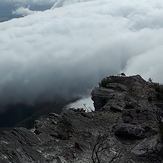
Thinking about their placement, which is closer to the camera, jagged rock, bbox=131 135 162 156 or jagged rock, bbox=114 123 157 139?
jagged rock, bbox=131 135 162 156

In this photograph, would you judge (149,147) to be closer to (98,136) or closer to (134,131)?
(134,131)

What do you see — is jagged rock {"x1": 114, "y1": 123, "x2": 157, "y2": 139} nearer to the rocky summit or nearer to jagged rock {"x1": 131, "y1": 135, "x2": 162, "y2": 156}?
the rocky summit

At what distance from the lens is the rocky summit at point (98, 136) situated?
794 inches

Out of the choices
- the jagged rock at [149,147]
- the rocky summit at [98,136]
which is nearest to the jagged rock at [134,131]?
the rocky summit at [98,136]

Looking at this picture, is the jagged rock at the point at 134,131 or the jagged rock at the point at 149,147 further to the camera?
the jagged rock at the point at 134,131

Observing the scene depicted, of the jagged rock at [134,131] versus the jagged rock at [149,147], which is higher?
the jagged rock at [134,131]

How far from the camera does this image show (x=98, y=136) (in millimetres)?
23203

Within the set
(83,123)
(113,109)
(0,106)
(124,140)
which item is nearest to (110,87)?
(113,109)

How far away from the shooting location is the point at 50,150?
69.2 feet

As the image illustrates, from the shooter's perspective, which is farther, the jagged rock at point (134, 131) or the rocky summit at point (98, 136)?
the jagged rock at point (134, 131)

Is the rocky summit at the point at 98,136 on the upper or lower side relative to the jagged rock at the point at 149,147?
upper

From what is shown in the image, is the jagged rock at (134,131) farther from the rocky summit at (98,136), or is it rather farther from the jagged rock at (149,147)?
the jagged rock at (149,147)

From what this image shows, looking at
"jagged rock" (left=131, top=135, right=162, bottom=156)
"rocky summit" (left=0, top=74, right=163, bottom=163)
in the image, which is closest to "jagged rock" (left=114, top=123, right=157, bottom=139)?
"rocky summit" (left=0, top=74, right=163, bottom=163)

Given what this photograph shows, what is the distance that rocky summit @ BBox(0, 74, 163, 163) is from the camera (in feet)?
66.2
